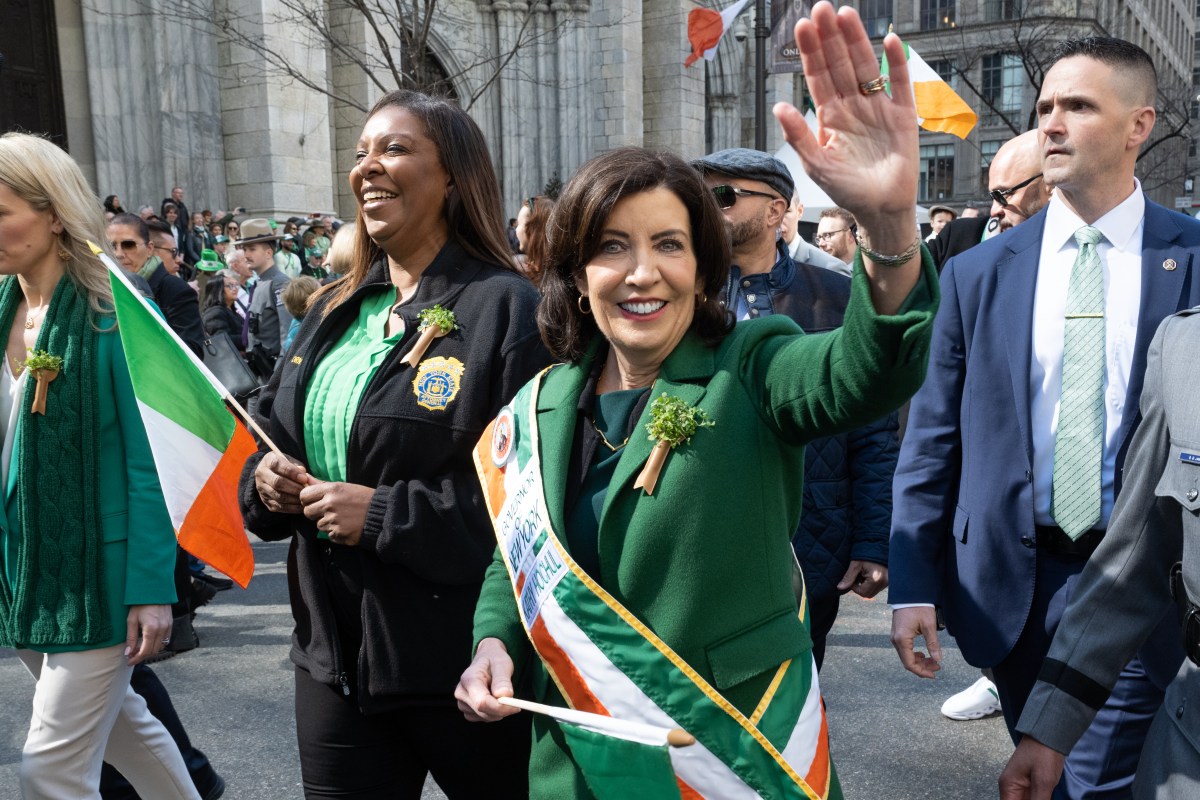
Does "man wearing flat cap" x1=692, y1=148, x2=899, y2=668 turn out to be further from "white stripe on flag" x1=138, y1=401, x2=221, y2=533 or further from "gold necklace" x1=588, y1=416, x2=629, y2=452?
"white stripe on flag" x1=138, y1=401, x2=221, y2=533

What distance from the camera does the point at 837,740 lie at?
4539 millimetres

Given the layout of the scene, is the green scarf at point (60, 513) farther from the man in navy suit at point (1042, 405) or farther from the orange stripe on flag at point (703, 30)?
the orange stripe on flag at point (703, 30)

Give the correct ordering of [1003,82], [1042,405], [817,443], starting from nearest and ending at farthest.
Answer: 1. [1042,405]
2. [817,443]
3. [1003,82]

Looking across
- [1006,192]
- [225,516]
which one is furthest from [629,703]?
[1006,192]

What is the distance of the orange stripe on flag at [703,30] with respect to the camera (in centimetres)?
1708

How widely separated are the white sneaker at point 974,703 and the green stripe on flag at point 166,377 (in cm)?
342

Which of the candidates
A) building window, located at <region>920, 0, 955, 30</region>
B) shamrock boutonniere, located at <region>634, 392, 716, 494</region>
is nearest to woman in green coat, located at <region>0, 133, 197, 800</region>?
shamrock boutonniere, located at <region>634, 392, 716, 494</region>

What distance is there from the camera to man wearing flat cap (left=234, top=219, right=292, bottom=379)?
9.41m

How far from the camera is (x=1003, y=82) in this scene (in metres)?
58.0

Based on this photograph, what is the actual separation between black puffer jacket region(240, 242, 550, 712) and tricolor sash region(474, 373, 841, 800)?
1.49ft

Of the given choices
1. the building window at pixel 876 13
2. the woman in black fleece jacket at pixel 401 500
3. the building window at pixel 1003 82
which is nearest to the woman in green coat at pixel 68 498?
the woman in black fleece jacket at pixel 401 500

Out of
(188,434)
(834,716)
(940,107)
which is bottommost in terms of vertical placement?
(834,716)

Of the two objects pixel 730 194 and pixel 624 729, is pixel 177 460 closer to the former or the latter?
pixel 624 729

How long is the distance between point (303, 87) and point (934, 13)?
54196 millimetres
